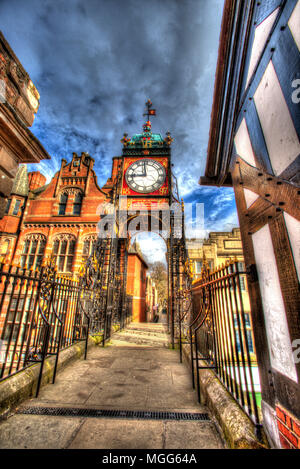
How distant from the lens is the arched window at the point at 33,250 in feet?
50.2

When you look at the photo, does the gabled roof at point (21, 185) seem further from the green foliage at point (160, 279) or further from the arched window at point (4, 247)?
the green foliage at point (160, 279)

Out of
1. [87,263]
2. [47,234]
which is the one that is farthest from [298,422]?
[47,234]

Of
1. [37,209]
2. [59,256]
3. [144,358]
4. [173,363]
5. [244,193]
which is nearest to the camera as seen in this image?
[244,193]

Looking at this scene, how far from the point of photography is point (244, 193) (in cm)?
262

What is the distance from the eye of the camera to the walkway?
1.75 meters

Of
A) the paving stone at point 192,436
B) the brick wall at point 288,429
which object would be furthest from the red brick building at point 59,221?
the brick wall at point 288,429

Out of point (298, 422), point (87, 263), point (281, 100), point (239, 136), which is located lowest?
point (298, 422)

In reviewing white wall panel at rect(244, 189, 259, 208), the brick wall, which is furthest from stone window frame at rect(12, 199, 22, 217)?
the brick wall

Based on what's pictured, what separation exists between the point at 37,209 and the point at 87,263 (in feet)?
45.4

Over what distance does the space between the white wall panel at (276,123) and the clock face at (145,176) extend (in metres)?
8.10

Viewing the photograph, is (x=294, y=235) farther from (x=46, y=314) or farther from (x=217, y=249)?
(x=217, y=249)

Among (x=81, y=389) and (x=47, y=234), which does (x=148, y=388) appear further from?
(x=47, y=234)

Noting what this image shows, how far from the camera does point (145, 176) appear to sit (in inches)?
407

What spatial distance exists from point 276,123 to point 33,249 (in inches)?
693
